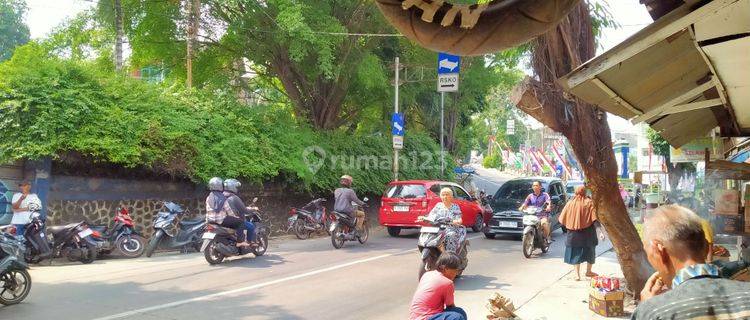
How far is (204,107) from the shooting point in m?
14.0

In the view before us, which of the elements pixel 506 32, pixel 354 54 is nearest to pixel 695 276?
pixel 506 32

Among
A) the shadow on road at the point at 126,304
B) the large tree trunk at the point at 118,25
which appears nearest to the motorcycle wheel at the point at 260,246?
the shadow on road at the point at 126,304

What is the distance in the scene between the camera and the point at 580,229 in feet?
27.8

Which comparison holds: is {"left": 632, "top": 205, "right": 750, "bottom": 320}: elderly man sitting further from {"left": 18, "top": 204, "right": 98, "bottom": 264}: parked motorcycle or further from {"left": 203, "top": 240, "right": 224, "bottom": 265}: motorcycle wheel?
{"left": 18, "top": 204, "right": 98, "bottom": 264}: parked motorcycle

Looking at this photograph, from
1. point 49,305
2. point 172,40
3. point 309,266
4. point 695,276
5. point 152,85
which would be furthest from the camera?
point 172,40

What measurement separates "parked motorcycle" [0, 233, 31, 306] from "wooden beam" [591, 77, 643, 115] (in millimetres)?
6678

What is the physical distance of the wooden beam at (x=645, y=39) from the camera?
9.15ft

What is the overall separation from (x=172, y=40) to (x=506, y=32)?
16793mm

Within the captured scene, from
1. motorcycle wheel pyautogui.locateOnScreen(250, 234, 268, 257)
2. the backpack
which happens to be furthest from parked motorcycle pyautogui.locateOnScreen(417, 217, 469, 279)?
motorcycle wheel pyautogui.locateOnScreen(250, 234, 268, 257)

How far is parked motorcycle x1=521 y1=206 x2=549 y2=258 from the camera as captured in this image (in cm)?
1107

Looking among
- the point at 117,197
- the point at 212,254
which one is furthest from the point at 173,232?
the point at 212,254

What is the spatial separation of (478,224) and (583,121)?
1054 centimetres

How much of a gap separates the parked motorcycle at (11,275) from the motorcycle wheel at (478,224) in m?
12.0

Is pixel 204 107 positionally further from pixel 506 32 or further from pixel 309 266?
pixel 506 32
